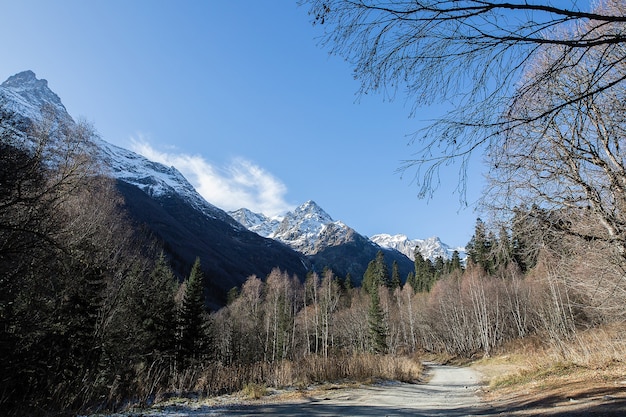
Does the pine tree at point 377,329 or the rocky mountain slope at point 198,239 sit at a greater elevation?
the rocky mountain slope at point 198,239

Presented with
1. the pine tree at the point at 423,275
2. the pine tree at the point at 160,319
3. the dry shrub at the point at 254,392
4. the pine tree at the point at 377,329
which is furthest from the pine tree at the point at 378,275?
the dry shrub at the point at 254,392

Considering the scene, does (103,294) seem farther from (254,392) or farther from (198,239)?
(198,239)

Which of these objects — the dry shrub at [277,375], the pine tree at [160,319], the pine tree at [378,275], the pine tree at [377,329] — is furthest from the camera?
the pine tree at [378,275]

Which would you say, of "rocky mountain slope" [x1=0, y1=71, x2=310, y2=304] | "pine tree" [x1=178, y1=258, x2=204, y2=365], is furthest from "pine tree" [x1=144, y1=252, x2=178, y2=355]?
"rocky mountain slope" [x1=0, y1=71, x2=310, y2=304]

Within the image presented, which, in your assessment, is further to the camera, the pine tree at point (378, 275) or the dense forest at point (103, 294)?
the pine tree at point (378, 275)

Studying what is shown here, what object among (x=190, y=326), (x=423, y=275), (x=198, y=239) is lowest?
(x=190, y=326)

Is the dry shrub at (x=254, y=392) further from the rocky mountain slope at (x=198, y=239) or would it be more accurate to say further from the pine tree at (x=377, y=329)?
the rocky mountain slope at (x=198, y=239)

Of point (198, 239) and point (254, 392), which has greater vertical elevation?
point (198, 239)

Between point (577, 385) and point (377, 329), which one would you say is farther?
point (377, 329)

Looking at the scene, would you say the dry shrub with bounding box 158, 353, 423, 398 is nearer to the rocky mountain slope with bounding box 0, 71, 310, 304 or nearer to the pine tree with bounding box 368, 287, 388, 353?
the pine tree with bounding box 368, 287, 388, 353

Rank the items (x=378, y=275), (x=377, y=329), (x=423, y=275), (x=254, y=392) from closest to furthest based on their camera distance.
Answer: (x=254, y=392), (x=377, y=329), (x=378, y=275), (x=423, y=275)

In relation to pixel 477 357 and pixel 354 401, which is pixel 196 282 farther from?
pixel 477 357

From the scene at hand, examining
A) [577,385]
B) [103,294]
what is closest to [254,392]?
[577,385]

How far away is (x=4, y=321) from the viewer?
7027 mm
